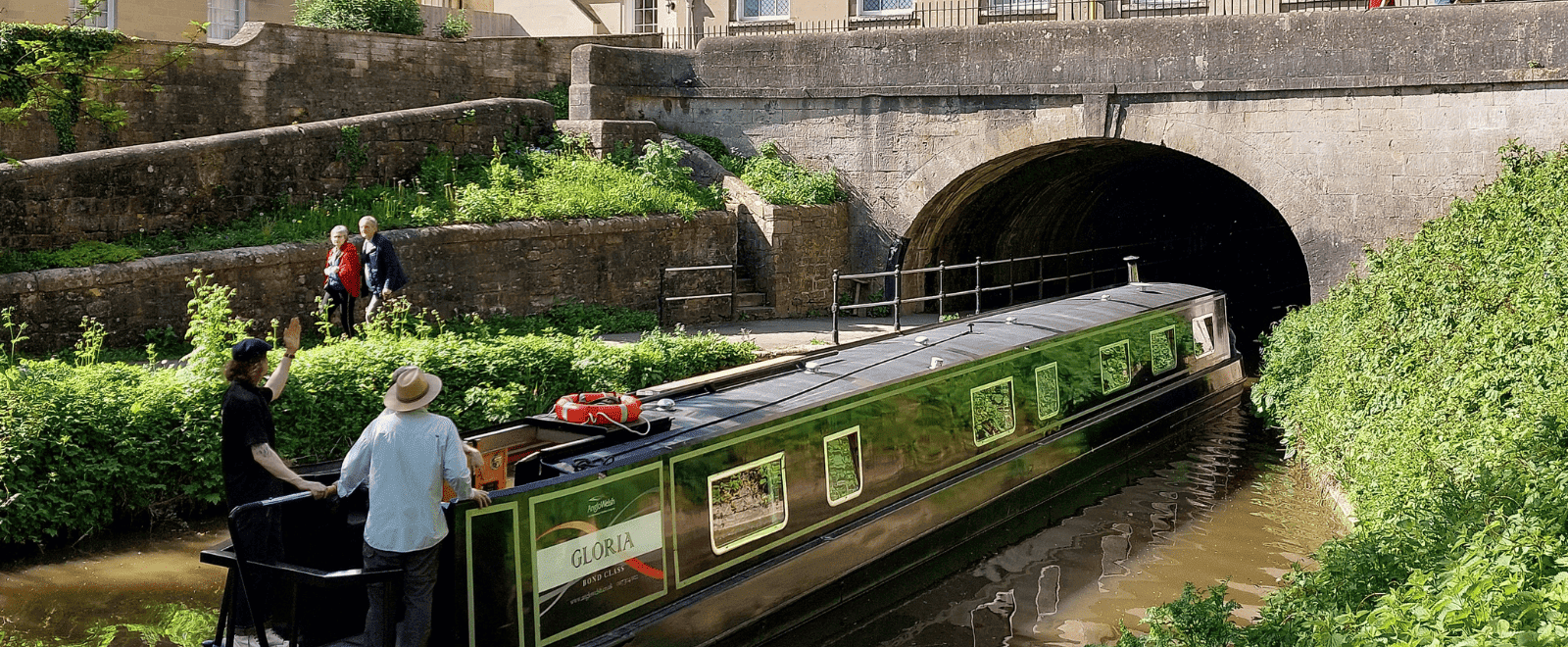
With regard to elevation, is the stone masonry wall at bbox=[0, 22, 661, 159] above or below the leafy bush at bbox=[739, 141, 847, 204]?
above

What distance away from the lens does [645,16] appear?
2139 cm

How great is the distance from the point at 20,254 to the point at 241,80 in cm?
437

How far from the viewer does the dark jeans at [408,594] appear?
210 inches

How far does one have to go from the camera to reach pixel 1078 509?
32.3 feet

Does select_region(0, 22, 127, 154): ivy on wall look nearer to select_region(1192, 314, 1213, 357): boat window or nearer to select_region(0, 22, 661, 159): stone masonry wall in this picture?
select_region(0, 22, 661, 159): stone masonry wall

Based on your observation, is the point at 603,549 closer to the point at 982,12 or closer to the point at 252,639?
the point at 252,639

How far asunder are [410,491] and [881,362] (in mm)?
3807

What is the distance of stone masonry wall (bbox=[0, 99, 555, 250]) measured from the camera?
11031 mm

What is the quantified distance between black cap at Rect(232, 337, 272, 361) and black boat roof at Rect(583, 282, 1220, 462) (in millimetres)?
1520

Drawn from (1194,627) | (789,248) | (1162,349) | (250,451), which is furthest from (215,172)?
(1194,627)

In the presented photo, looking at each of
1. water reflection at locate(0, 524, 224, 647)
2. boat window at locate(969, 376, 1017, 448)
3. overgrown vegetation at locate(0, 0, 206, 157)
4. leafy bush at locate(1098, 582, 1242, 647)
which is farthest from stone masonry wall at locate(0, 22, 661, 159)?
leafy bush at locate(1098, 582, 1242, 647)

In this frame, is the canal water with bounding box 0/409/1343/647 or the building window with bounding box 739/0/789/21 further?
the building window with bounding box 739/0/789/21

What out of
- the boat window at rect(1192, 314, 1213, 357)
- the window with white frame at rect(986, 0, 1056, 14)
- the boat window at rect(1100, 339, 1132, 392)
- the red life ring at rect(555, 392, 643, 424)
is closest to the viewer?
the red life ring at rect(555, 392, 643, 424)

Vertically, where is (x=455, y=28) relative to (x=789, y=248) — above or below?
above
